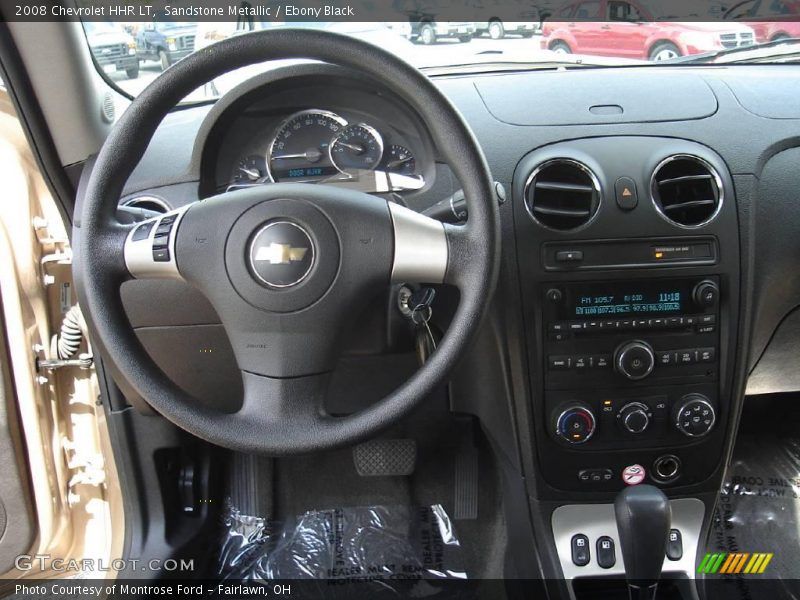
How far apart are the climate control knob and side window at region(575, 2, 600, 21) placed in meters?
0.84

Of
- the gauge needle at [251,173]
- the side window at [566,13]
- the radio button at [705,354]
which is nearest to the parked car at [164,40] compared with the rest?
the gauge needle at [251,173]

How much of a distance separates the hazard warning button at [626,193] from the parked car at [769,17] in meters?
0.57

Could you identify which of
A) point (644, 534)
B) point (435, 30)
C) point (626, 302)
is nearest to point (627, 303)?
point (626, 302)

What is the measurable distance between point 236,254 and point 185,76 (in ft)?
0.84

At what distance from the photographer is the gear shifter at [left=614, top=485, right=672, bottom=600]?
124 cm

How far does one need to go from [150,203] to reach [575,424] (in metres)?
A: 0.91

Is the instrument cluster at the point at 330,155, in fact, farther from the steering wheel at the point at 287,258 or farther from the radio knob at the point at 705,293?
the radio knob at the point at 705,293

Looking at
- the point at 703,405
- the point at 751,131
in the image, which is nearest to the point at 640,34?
the point at 751,131

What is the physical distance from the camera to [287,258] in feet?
3.31

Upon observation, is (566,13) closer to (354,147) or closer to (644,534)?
(354,147)

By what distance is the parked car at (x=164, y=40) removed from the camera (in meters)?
1.31

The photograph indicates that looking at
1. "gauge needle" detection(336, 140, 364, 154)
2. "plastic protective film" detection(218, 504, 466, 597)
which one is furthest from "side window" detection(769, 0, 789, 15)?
"plastic protective film" detection(218, 504, 466, 597)

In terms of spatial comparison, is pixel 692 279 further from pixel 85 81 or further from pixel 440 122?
pixel 85 81

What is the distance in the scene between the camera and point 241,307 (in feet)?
3.42
